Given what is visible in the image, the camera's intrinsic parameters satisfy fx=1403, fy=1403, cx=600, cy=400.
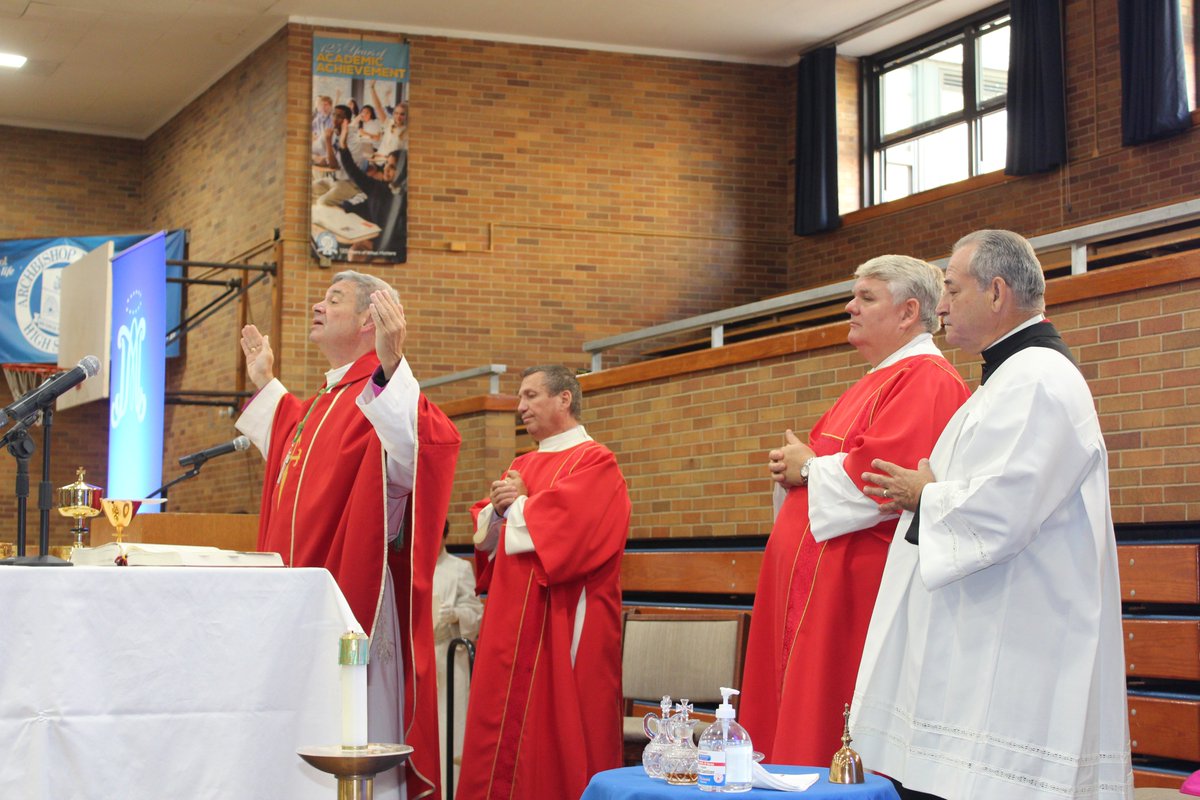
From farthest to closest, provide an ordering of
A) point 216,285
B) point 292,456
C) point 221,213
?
point 221,213
point 216,285
point 292,456

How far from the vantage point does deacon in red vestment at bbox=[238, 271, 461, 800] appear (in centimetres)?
405

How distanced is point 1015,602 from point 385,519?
5.98 feet

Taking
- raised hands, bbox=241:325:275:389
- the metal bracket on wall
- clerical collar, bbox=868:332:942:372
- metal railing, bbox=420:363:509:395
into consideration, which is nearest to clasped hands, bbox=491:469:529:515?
raised hands, bbox=241:325:275:389

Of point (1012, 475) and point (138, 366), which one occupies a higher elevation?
point (138, 366)

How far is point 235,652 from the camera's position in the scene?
3.01m

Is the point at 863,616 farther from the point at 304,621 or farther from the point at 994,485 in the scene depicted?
the point at 304,621

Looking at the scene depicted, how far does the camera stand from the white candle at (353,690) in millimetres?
1987

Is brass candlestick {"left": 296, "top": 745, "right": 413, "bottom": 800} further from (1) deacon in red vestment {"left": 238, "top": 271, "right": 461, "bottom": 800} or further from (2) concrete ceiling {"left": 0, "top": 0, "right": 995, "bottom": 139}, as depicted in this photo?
(2) concrete ceiling {"left": 0, "top": 0, "right": 995, "bottom": 139}

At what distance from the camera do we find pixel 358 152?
1198 centimetres

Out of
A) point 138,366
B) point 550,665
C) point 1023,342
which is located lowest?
point 550,665

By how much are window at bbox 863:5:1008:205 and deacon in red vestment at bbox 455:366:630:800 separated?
710 centimetres

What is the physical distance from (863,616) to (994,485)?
97 cm

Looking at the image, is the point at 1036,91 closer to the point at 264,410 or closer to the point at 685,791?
the point at 264,410

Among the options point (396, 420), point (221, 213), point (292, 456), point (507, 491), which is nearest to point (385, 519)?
point (396, 420)
